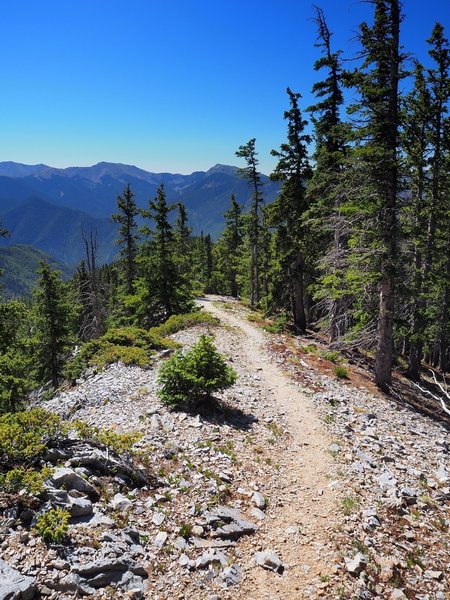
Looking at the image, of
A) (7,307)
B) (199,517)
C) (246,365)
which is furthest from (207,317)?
(199,517)

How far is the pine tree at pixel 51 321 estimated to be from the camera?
2506 cm

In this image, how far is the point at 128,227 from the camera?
1426 inches

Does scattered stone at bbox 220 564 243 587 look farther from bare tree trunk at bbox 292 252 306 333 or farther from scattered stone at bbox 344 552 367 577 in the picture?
bare tree trunk at bbox 292 252 306 333

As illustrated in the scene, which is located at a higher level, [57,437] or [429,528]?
[57,437]

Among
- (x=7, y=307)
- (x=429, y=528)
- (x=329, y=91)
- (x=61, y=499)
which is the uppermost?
(x=329, y=91)

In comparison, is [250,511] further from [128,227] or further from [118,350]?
[128,227]

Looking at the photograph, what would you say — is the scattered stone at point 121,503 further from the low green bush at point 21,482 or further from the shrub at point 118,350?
the shrub at point 118,350

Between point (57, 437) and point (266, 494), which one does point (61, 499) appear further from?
point (266, 494)

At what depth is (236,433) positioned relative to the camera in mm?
11234

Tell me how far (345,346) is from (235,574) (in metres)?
14.6

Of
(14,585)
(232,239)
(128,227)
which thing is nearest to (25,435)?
(14,585)

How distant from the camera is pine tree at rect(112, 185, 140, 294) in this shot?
35.5 meters

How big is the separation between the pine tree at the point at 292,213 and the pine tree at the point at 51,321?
14.8 m

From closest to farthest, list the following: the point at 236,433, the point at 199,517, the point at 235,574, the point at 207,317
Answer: the point at 235,574, the point at 199,517, the point at 236,433, the point at 207,317
